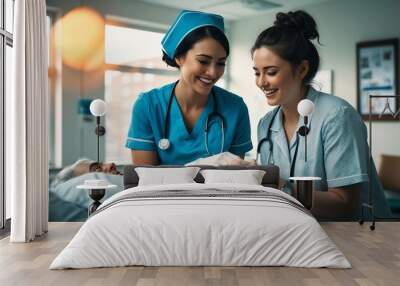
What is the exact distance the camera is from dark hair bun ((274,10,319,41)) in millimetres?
5465

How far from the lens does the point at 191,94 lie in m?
5.47

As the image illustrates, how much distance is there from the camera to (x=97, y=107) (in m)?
5.33

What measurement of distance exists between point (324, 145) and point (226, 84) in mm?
1113

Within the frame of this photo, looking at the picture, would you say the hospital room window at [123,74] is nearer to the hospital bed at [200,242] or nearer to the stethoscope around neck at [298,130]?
the stethoscope around neck at [298,130]

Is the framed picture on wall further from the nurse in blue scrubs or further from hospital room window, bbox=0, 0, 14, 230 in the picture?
hospital room window, bbox=0, 0, 14, 230

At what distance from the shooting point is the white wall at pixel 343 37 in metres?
5.44

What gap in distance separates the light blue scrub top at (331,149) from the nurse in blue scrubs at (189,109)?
1.10ft

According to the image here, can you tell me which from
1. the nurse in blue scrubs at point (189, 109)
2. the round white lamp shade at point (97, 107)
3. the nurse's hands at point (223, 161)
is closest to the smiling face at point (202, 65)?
the nurse in blue scrubs at point (189, 109)

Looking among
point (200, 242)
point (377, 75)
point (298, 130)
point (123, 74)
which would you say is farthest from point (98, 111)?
point (377, 75)

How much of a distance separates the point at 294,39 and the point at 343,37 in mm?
483

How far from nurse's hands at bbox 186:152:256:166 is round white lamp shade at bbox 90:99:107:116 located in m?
0.97

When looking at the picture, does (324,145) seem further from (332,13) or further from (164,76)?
(164,76)

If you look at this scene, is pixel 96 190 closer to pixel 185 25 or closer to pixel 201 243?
pixel 185 25

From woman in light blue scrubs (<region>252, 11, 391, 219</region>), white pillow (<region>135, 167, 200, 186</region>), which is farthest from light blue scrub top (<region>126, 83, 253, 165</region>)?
white pillow (<region>135, 167, 200, 186</region>)
